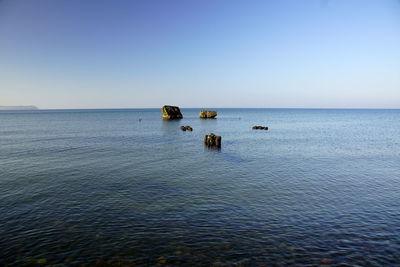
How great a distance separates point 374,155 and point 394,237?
→ 3233 cm

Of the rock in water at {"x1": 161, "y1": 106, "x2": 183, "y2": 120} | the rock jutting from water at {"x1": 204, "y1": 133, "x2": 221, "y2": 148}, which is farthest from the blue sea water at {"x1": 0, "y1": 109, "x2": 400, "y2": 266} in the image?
the rock in water at {"x1": 161, "y1": 106, "x2": 183, "y2": 120}

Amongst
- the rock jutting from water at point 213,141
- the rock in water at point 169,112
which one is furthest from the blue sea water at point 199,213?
the rock in water at point 169,112

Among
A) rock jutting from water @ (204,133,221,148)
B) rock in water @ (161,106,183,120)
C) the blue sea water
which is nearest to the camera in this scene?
the blue sea water

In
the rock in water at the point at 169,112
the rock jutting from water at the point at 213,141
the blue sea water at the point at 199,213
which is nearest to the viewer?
the blue sea water at the point at 199,213

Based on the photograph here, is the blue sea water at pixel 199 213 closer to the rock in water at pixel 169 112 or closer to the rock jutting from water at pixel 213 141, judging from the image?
the rock jutting from water at pixel 213 141

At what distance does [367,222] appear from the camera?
1691 cm

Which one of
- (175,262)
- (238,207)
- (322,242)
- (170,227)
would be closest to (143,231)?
(170,227)

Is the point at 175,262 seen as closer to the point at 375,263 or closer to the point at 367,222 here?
the point at 375,263

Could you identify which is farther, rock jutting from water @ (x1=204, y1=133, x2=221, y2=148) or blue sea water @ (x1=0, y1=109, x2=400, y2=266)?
rock jutting from water @ (x1=204, y1=133, x2=221, y2=148)

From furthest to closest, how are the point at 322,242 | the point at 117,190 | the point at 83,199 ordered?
1. the point at 117,190
2. the point at 83,199
3. the point at 322,242

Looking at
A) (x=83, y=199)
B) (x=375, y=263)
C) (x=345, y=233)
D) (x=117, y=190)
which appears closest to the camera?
(x=375, y=263)

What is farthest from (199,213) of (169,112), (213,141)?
(169,112)

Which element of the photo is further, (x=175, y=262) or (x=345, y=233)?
(x=345, y=233)

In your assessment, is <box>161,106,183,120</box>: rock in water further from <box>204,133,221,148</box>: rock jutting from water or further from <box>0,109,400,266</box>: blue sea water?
<box>0,109,400,266</box>: blue sea water
